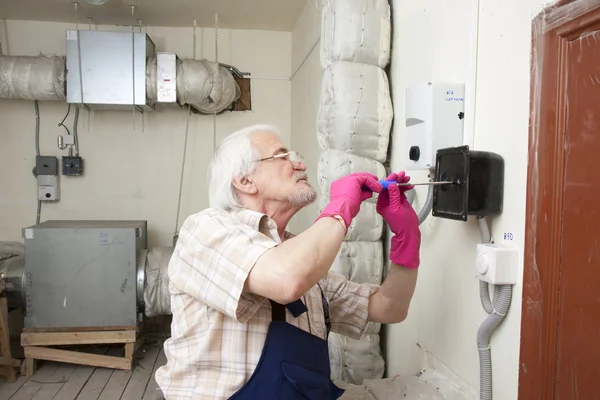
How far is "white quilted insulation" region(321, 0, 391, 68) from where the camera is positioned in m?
1.55

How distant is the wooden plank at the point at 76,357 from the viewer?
2.73 metres

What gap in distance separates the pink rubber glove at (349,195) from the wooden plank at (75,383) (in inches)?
89.6

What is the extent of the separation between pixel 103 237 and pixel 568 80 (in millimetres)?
2629

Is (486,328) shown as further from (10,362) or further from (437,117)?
(10,362)

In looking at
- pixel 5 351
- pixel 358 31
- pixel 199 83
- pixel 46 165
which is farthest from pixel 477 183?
pixel 46 165

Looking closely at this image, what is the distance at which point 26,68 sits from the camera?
9.37ft

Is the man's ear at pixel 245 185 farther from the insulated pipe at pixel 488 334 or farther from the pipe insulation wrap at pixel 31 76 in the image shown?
the pipe insulation wrap at pixel 31 76

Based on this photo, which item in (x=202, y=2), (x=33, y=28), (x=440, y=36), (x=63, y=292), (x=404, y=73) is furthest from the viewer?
(x=33, y=28)

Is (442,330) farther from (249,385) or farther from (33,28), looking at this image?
(33,28)

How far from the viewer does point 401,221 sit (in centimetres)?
118

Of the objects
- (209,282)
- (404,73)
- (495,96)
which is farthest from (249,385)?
→ (404,73)

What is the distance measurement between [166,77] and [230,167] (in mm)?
2038

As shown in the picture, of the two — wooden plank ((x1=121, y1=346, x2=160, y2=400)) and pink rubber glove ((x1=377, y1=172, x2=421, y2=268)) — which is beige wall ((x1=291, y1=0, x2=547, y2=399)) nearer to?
pink rubber glove ((x1=377, y1=172, x2=421, y2=268))

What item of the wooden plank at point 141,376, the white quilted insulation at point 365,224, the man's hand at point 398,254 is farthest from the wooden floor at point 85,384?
the man's hand at point 398,254
